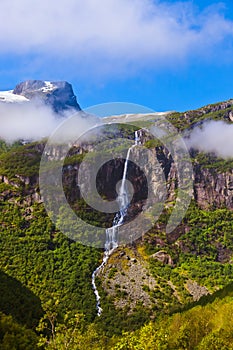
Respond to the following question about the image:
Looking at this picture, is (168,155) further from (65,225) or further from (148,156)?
(65,225)

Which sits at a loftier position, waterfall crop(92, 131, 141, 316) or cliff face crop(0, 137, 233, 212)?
cliff face crop(0, 137, 233, 212)

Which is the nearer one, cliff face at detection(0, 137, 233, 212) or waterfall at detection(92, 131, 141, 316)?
waterfall at detection(92, 131, 141, 316)

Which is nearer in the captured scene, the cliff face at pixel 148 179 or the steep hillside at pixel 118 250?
the steep hillside at pixel 118 250

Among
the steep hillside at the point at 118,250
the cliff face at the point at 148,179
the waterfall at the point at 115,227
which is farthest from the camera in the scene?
the cliff face at the point at 148,179

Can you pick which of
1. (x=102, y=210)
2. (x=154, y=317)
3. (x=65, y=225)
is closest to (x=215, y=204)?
(x=102, y=210)

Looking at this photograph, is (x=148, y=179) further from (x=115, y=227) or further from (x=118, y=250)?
(x=118, y=250)

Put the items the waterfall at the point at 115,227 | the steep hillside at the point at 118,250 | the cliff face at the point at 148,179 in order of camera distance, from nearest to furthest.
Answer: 1. the steep hillside at the point at 118,250
2. the waterfall at the point at 115,227
3. the cliff face at the point at 148,179

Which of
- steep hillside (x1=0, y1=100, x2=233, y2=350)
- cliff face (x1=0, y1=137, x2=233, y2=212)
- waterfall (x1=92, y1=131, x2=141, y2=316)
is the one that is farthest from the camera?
cliff face (x1=0, y1=137, x2=233, y2=212)

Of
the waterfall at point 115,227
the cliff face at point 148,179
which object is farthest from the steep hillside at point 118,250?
the waterfall at point 115,227

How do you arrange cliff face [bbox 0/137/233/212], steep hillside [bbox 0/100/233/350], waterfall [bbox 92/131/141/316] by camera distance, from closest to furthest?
steep hillside [bbox 0/100/233/350] → waterfall [bbox 92/131/141/316] → cliff face [bbox 0/137/233/212]

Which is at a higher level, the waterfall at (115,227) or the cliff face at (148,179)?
the cliff face at (148,179)

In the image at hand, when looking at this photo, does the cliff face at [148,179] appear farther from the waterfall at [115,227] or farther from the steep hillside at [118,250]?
the waterfall at [115,227]

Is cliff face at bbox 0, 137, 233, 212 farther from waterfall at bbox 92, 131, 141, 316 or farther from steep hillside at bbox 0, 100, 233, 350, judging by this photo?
waterfall at bbox 92, 131, 141, 316

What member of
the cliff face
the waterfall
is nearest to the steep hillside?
the cliff face
